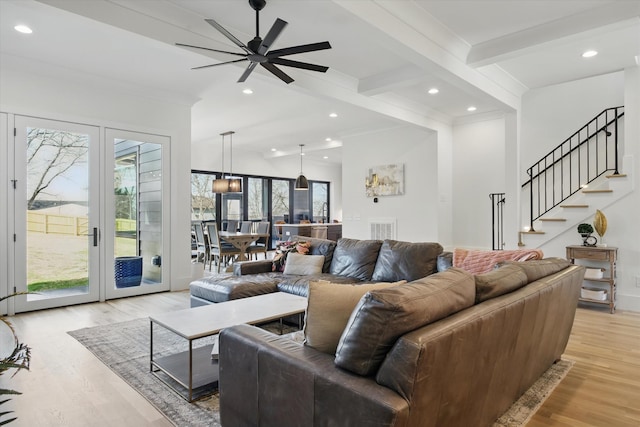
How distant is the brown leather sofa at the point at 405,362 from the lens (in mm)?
1305

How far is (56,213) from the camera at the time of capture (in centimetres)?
463

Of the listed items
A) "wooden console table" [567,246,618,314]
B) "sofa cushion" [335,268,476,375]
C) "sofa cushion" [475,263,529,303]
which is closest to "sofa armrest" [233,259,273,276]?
"sofa cushion" [475,263,529,303]

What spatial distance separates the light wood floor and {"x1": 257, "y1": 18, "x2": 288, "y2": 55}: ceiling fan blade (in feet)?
8.67

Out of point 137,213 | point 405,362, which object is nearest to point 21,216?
point 137,213

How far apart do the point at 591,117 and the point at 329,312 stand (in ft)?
19.2

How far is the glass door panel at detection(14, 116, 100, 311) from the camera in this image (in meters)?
4.37

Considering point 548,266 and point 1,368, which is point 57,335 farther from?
point 548,266

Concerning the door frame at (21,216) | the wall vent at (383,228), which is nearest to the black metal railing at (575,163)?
the wall vent at (383,228)

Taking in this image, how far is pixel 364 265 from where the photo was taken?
4180 mm

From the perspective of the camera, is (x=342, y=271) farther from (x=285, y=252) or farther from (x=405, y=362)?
(x=405, y=362)

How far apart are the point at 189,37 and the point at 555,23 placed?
3442 millimetres

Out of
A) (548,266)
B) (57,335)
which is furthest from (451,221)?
(57,335)

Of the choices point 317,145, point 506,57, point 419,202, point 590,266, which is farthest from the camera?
point 317,145

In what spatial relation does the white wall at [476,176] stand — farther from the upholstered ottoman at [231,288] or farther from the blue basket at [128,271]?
the blue basket at [128,271]
